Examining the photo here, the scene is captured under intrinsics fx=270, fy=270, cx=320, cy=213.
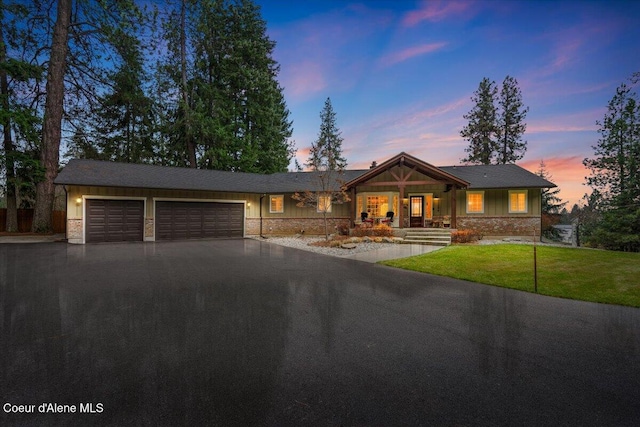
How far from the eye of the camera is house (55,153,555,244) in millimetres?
15406

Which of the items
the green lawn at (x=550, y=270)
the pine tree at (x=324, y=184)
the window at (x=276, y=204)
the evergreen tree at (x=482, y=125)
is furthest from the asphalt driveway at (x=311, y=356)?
the evergreen tree at (x=482, y=125)

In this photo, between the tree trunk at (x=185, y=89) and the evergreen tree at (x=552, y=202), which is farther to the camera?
the evergreen tree at (x=552, y=202)

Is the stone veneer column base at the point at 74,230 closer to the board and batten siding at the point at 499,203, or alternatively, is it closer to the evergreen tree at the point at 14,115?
the evergreen tree at the point at 14,115

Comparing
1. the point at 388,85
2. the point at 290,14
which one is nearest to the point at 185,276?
the point at 290,14

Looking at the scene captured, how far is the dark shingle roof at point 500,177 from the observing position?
55.1 feet

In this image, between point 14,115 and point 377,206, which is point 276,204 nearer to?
point 377,206

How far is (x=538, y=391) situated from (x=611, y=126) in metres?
28.1

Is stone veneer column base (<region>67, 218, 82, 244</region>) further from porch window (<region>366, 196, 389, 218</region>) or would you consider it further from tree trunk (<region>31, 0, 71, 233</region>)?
porch window (<region>366, 196, 389, 218</region>)

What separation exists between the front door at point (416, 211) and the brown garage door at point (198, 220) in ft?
39.6

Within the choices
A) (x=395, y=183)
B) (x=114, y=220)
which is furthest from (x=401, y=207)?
(x=114, y=220)

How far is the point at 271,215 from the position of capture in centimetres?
2055

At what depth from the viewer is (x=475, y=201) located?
1800 cm

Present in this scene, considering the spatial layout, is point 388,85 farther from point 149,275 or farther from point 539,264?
point 149,275

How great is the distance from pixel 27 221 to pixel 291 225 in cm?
1952
